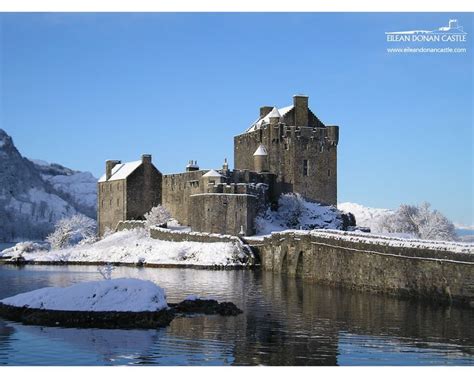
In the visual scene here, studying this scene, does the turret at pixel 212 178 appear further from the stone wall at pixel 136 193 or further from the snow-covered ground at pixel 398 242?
the snow-covered ground at pixel 398 242

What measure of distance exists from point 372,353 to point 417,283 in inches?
464

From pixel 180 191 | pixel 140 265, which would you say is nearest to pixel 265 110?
pixel 180 191

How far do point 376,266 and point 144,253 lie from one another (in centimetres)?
2383

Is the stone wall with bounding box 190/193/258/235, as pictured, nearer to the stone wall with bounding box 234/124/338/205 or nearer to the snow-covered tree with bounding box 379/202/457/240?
the stone wall with bounding box 234/124/338/205

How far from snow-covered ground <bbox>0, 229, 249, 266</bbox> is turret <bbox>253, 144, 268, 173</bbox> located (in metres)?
10.8

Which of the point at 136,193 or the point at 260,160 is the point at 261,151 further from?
the point at 136,193

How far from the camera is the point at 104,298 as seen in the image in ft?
90.5

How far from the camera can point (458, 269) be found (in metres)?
30.5

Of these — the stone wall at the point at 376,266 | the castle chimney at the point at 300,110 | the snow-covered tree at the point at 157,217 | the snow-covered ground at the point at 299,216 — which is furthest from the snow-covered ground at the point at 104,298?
the castle chimney at the point at 300,110

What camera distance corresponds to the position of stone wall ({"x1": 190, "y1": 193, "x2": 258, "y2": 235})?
5741 centimetres

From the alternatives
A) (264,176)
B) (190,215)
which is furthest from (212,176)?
(264,176)

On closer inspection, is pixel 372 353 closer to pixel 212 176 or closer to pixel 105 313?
pixel 105 313

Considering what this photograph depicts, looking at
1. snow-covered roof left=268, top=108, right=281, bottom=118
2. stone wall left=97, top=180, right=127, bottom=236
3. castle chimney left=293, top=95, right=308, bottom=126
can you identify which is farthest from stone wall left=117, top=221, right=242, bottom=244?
castle chimney left=293, top=95, right=308, bottom=126

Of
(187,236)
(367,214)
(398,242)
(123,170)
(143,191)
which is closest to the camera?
(398,242)
